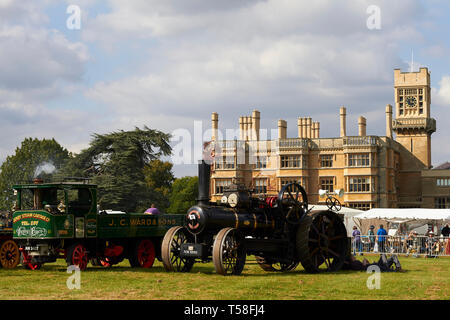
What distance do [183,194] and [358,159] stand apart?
80.5 ft

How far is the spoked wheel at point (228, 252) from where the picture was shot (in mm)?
15039

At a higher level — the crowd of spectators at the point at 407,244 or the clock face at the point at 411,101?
the clock face at the point at 411,101

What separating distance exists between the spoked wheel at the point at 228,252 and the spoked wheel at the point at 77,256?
3.75 meters

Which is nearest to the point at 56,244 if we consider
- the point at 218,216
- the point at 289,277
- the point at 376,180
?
the point at 218,216

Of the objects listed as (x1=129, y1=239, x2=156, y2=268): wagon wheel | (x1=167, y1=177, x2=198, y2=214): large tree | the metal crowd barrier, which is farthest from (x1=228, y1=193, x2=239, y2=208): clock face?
(x1=167, y1=177, x2=198, y2=214): large tree

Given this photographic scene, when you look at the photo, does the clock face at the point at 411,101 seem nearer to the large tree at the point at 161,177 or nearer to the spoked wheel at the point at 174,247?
the large tree at the point at 161,177

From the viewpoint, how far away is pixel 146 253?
A: 1902 centimetres

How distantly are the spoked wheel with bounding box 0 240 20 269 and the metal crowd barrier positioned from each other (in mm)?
14834

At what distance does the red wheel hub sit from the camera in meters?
18.8

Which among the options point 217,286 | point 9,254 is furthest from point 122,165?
point 217,286

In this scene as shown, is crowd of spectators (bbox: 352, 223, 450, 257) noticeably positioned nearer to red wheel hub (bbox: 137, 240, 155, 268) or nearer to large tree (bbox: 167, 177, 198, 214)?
red wheel hub (bbox: 137, 240, 155, 268)

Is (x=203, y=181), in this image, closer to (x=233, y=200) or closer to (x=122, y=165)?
(x=233, y=200)

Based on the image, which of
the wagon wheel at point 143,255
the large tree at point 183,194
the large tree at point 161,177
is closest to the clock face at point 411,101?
the large tree at point 183,194
